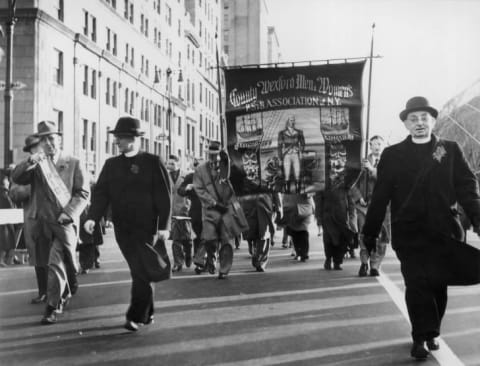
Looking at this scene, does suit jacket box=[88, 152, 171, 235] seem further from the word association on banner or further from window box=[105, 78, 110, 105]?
window box=[105, 78, 110, 105]

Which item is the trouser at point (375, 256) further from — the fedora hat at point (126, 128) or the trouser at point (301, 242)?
the fedora hat at point (126, 128)

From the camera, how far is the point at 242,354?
201 inches

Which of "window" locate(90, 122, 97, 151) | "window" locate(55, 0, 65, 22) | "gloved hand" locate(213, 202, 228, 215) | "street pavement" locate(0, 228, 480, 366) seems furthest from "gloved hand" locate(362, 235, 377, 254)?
"window" locate(90, 122, 97, 151)

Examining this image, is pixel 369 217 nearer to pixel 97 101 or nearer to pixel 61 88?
pixel 61 88

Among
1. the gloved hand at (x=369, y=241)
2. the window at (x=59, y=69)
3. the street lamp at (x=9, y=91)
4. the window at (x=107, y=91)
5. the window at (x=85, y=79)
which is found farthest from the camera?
the window at (x=107, y=91)

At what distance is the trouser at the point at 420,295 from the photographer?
5.10 m

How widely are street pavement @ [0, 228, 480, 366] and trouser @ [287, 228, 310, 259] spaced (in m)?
2.47

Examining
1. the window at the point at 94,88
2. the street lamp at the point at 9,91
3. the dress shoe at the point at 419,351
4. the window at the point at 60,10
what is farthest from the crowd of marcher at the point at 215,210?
the window at the point at 94,88

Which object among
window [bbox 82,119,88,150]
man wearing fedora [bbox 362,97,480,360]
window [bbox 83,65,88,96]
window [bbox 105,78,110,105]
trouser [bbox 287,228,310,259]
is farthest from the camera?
window [bbox 105,78,110,105]

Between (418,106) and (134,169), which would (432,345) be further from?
(134,169)

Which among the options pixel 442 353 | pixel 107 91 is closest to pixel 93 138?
pixel 107 91

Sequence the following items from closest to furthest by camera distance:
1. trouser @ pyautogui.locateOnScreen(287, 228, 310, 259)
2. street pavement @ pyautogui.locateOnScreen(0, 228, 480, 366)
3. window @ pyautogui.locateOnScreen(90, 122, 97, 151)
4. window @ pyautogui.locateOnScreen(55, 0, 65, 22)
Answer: street pavement @ pyautogui.locateOnScreen(0, 228, 480, 366), trouser @ pyautogui.locateOnScreen(287, 228, 310, 259), window @ pyautogui.locateOnScreen(55, 0, 65, 22), window @ pyautogui.locateOnScreen(90, 122, 97, 151)

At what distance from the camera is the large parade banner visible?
1002cm

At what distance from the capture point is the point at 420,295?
17.1ft
